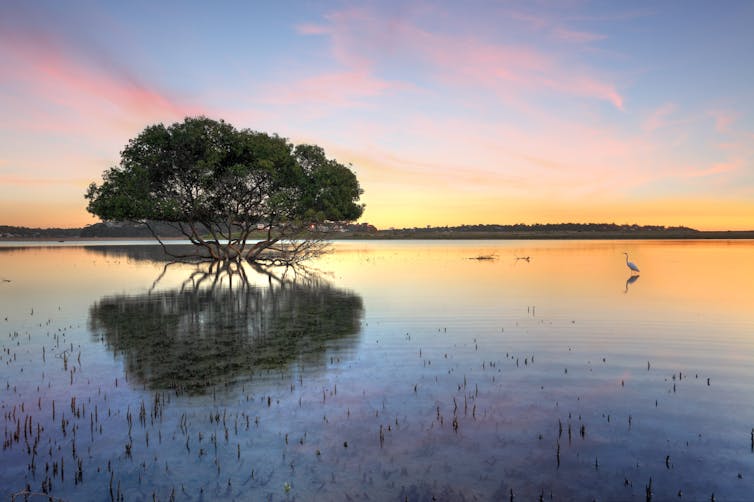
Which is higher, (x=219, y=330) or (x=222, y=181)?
(x=222, y=181)

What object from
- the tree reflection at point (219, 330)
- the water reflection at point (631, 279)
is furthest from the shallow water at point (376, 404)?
the water reflection at point (631, 279)

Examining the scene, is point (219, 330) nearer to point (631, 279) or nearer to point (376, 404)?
point (376, 404)

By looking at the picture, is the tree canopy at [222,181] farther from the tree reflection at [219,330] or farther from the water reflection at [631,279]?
the water reflection at [631,279]

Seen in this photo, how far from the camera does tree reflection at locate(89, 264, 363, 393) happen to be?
525 inches

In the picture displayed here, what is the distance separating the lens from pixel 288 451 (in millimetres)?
8219

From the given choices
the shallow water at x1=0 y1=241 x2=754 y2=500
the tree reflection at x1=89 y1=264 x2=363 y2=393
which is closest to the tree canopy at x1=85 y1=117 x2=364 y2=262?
the tree reflection at x1=89 y1=264 x2=363 y2=393

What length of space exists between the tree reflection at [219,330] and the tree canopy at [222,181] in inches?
820

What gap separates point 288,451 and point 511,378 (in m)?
6.51

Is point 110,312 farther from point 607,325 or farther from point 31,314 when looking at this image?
point 607,325

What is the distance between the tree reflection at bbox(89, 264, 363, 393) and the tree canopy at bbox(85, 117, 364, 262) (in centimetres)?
2082

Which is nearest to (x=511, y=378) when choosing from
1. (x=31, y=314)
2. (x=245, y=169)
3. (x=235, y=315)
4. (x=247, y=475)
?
(x=247, y=475)

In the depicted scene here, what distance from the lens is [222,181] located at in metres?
52.5

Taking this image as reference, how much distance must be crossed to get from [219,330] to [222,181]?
36.6m

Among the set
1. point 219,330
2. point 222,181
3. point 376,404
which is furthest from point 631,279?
point 222,181
